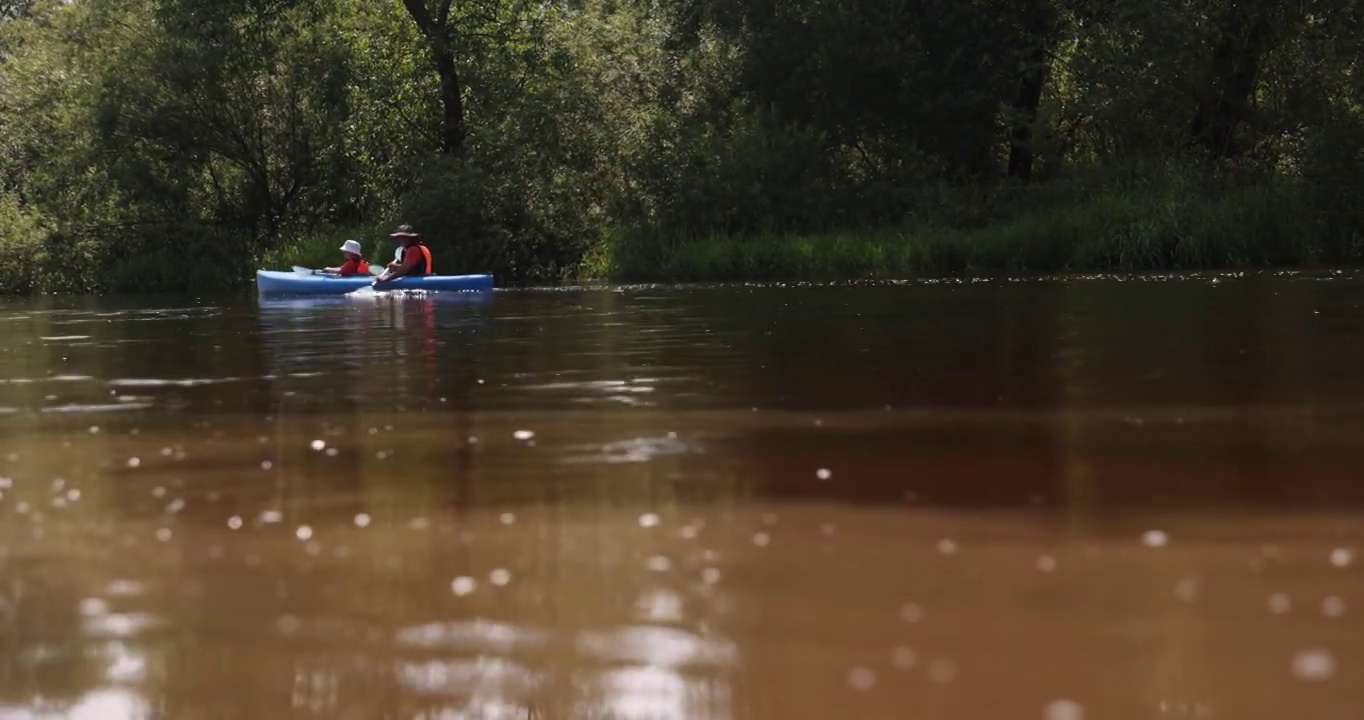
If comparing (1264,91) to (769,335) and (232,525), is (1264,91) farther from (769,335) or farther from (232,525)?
(232,525)

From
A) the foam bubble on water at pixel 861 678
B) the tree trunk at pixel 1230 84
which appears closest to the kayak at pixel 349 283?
the tree trunk at pixel 1230 84

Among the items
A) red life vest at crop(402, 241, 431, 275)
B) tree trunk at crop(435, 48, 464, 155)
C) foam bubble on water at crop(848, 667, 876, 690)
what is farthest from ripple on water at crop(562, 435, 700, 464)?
tree trunk at crop(435, 48, 464, 155)

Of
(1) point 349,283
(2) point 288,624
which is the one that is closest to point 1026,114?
(1) point 349,283

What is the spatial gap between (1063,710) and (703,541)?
174cm

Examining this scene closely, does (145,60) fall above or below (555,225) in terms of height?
above

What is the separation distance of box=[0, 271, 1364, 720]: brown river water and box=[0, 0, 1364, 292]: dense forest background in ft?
53.6

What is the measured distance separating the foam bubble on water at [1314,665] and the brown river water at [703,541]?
0.01 meters

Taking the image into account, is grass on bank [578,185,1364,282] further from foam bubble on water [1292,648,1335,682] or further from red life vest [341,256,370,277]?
foam bubble on water [1292,648,1335,682]

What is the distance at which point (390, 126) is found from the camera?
3541cm

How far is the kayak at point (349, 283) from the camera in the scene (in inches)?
879

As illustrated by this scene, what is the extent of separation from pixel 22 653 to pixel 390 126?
32.5 metres

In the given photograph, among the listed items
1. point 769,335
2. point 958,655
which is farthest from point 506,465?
point 769,335

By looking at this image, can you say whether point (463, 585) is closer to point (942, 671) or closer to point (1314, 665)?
point (942, 671)

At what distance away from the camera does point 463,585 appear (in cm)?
428
